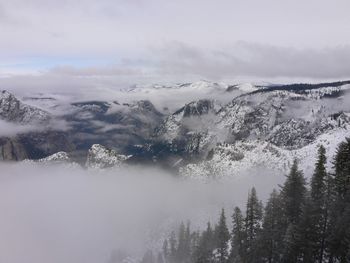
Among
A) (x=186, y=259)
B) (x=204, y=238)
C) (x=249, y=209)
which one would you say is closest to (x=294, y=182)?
(x=249, y=209)

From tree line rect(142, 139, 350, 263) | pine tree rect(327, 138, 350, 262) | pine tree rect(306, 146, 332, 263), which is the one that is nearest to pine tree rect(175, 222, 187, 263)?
tree line rect(142, 139, 350, 263)

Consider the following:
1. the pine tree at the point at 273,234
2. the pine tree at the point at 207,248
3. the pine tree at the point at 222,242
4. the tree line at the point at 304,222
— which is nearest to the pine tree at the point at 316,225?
A: the tree line at the point at 304,222

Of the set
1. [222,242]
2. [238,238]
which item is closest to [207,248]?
[222,242]

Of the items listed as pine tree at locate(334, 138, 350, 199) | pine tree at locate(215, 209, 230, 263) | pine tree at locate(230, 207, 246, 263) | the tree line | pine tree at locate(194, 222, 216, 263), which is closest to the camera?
the tree line

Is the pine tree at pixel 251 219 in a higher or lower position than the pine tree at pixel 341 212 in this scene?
lower

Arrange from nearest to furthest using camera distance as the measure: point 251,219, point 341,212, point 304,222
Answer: point 341,212
point 304,222
point 251,219

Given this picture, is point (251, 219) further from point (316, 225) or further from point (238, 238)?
point (316, 225)

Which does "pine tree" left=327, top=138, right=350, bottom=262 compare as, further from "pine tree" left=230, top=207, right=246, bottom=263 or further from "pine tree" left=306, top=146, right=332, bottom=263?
"pine tree" left=230, top=207, right=246, bottom=263

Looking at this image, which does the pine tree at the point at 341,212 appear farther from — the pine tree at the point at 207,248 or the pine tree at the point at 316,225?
the pine tree at the point at 207,248
